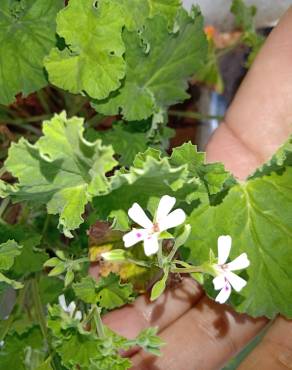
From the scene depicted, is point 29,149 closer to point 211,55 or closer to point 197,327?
point 197,327

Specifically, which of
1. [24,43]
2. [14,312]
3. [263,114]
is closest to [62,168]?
[24,43]

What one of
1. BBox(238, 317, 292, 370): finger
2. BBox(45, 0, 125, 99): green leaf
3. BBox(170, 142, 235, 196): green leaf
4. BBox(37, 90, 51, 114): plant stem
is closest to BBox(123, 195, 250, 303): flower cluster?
BBox(170, 142, 235, 196): green leaf

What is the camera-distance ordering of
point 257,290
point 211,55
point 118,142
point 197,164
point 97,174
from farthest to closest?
point 211,55
point 118,142
point 257,290
point 197,164
point 97,174

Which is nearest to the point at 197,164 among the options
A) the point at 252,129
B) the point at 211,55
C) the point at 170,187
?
the point at 170,187

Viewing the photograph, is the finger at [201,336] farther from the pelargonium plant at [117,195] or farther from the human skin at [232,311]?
the pelargonium plant at [117,195]

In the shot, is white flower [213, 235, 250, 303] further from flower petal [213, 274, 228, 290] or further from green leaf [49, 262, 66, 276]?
green leaf [49, 262, 66, 276]

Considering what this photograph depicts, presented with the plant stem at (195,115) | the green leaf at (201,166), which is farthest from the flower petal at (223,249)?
the plant stem at (195,115)

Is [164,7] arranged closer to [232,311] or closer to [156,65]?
[156,65]
